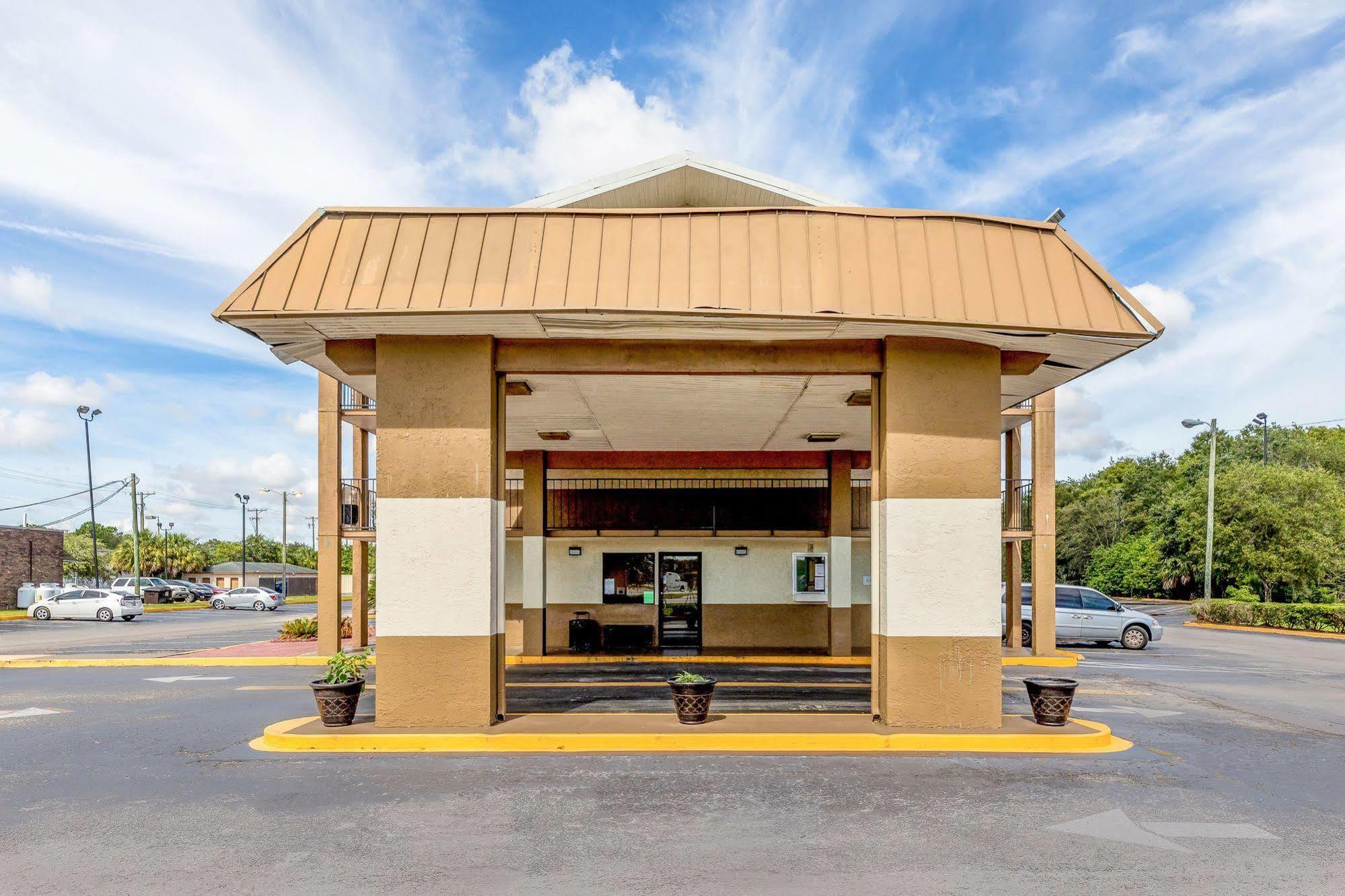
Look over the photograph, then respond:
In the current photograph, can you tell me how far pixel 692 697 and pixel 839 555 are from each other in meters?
9.60

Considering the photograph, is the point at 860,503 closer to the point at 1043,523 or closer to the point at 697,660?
the point at 1043,523

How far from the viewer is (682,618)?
20094mm

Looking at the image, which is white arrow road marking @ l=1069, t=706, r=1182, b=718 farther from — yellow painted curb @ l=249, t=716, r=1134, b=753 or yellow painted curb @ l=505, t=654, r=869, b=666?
yellow painted curb @ l=505, t=654, r=869, b=666

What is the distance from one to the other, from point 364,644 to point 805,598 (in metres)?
11.1

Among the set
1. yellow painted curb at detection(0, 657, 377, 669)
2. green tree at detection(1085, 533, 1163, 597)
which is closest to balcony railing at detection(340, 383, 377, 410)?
yellow painted curb at detection(0, 657, 377, 669)

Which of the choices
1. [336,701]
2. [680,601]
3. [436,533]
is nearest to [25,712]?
[336,701]

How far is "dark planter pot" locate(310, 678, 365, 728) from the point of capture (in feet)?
32.9

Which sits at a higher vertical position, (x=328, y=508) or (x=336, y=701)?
(x=328, y=508)

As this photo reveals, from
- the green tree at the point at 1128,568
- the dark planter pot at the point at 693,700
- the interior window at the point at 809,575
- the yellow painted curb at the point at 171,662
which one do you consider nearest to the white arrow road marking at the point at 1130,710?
the dark planter pot at the point at 693,700

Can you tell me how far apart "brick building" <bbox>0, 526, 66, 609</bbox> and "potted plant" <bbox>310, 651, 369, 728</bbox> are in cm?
4649

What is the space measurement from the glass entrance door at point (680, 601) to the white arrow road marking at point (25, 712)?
38.6ft

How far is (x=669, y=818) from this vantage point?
7.18 m

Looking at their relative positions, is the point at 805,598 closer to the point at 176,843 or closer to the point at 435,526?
the point at 435,526

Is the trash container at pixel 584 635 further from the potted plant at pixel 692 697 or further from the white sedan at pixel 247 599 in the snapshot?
the white sedan at pixel 247 599
